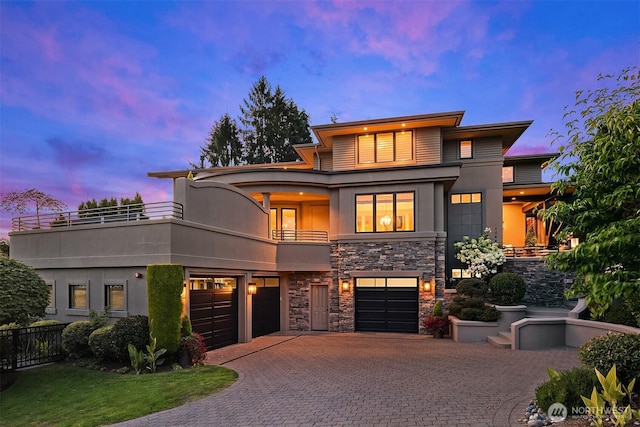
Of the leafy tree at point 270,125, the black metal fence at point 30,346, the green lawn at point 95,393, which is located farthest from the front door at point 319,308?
the leafy tree at point 270,125

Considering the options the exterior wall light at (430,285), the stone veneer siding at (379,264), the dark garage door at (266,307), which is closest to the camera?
the dark garage door at (266,307)

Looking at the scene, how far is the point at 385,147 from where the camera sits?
62.2ft

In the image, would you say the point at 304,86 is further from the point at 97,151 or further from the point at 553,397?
the point at 553,397

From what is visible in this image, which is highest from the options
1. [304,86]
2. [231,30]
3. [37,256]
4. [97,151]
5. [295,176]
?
[304,86]

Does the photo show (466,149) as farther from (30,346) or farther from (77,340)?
(30,346)

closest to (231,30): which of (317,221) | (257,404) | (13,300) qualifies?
(317,221)

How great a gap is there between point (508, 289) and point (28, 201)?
20347 mm

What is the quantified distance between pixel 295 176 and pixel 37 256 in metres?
10.1

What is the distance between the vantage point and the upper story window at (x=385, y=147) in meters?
18.8

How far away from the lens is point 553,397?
597 centimetres

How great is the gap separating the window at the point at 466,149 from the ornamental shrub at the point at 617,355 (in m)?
14.6

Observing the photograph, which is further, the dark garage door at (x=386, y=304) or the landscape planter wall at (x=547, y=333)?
the dark garage door at (x=386, y=304)

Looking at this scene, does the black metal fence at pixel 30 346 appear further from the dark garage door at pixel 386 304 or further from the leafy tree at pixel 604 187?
the leafy tree at pixel 604 187

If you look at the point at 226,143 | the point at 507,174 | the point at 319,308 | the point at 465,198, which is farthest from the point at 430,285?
the point at 226,143
